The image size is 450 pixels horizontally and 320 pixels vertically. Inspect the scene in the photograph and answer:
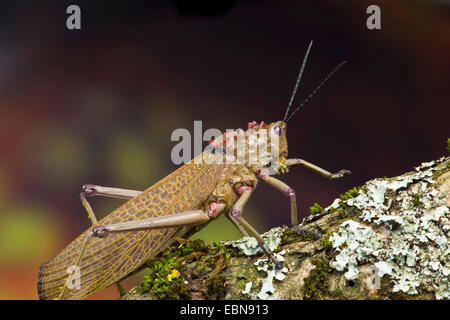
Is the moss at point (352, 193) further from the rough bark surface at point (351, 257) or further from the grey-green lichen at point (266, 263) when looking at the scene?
the grey-green lichen at point (266, 263)

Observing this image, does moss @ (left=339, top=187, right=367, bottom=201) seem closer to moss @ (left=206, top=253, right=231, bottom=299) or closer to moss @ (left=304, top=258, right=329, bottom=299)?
moss @ (left=304, top=258, right=329, bottom=299)

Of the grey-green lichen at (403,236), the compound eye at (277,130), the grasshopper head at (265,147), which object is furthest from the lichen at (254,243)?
the compound eye at (277,130)

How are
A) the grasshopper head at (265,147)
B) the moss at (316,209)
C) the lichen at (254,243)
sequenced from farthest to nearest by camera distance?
1. the grasshopper head at (265,147)
2. the moss at (316,209)
3. the lichen at (254,243)

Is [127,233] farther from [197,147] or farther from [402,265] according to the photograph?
[402,265]

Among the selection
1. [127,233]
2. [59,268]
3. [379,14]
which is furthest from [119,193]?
[379,14]

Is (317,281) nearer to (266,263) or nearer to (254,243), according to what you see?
(266,263)

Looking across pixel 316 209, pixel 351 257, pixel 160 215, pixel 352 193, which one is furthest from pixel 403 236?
pixel 160 215
